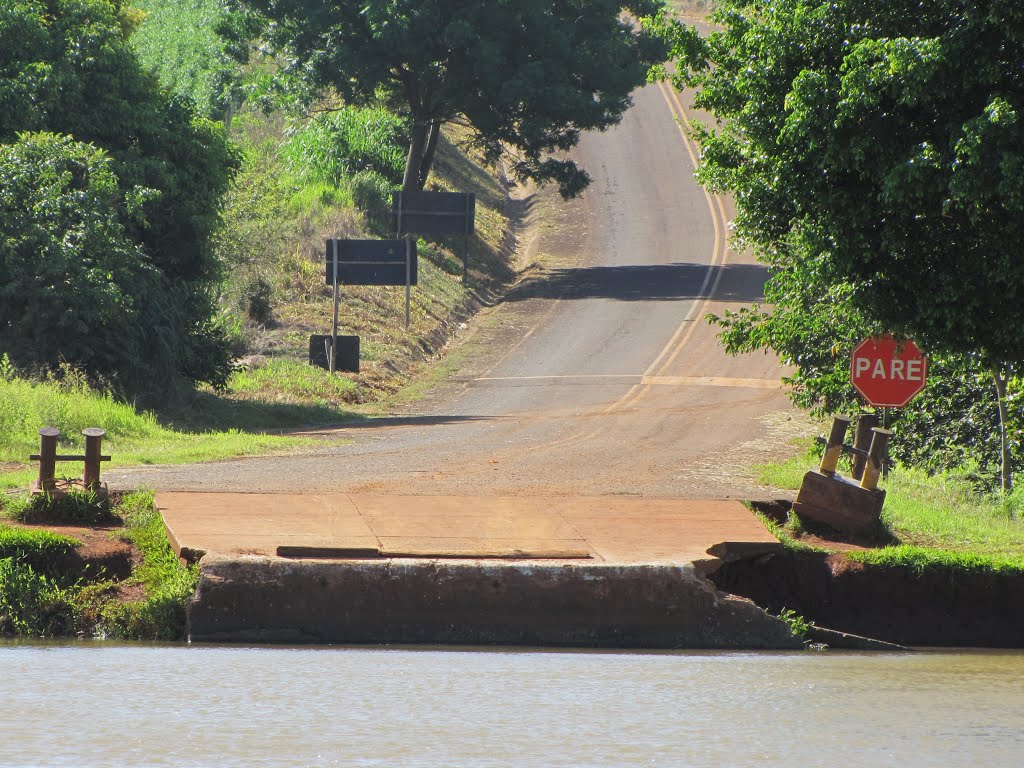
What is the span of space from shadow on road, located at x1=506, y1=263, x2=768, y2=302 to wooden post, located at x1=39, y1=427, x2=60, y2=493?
94.6 ft

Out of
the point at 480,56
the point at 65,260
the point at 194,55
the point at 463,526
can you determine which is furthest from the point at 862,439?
the point at 194,55

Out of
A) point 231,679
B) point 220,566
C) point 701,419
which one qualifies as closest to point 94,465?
point 220,566

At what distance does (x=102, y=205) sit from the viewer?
913 inches

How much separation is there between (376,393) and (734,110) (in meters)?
15.9

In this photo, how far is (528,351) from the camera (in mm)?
34562

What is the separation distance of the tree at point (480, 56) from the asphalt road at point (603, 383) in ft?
17.6

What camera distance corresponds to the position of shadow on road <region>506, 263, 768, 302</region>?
134ft

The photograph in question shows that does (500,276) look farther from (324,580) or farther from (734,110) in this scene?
(324,580)

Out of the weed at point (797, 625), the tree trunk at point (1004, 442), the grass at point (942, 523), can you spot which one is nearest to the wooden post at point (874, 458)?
the grass at point (942, 523)

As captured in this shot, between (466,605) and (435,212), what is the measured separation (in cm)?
2642

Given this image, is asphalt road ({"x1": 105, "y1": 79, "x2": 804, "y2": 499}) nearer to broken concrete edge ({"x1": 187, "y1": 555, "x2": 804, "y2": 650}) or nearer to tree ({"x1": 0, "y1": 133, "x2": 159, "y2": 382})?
broken concrete edge ({"x1": 187, "y1": 555, "x2": 804, "y2": 650})

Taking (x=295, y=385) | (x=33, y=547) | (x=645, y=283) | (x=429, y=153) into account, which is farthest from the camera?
(x=429, y=153)

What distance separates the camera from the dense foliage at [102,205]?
72.1ft

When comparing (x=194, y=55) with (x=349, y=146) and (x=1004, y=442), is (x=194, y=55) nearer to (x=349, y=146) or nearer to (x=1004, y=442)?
(x=349, y=146)
